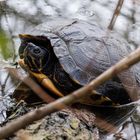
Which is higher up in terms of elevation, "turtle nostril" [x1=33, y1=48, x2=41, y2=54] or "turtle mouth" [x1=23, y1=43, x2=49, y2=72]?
"turtle nostril" [x1=33, y1=48, x2=41, y2=54]

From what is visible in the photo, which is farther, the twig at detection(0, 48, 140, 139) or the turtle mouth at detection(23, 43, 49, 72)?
the turtle mouth at detection(23, 43, 49, 72)

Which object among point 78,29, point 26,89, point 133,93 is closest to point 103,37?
point 78,29

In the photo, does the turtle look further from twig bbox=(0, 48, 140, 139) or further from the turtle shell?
twig bbox=(0, 48, 140, 139)

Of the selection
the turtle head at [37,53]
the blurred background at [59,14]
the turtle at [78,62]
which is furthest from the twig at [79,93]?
the blurred background at [59,14]

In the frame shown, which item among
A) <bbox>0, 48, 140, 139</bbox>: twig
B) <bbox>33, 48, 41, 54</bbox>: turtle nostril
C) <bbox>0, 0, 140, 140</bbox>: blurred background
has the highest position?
<bbox>0, 48, 140, 139</bbox>: twig

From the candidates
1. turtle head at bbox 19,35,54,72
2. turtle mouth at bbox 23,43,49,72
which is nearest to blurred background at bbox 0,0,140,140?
turtle head at bbox 19,35,54,72

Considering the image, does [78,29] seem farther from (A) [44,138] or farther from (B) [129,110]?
(A) [44,138]

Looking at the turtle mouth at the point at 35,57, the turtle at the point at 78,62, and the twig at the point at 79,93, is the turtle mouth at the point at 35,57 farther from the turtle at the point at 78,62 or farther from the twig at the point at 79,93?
the twig at the point at 79,93

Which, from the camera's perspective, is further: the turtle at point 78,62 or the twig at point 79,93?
the turtle at point 78,62
